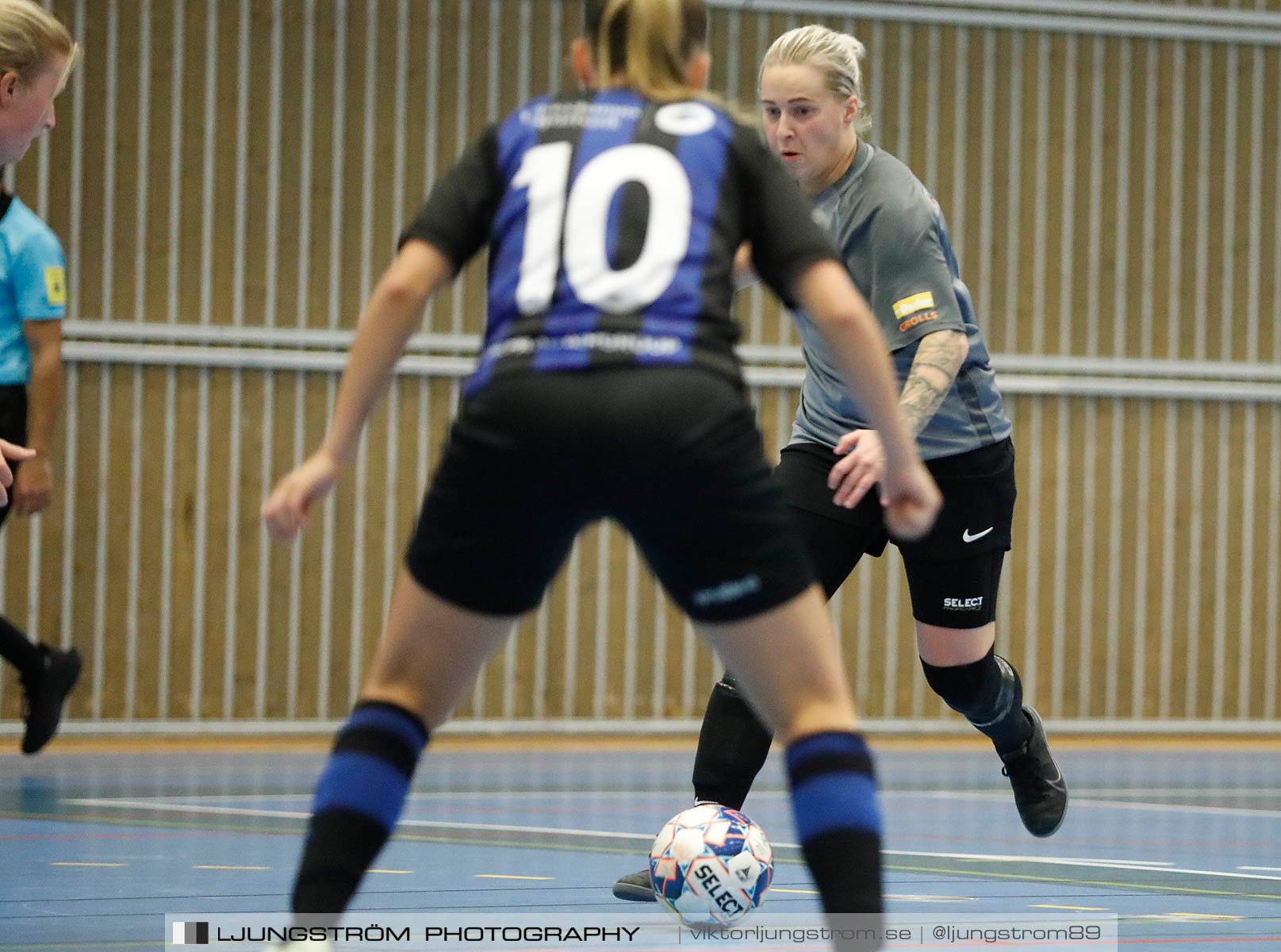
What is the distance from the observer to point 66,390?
9422 mm

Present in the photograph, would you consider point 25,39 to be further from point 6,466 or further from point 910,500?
point 910,500

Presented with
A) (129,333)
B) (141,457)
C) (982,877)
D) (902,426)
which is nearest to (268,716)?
(141,457)

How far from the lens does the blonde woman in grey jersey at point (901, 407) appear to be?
12.9 feet

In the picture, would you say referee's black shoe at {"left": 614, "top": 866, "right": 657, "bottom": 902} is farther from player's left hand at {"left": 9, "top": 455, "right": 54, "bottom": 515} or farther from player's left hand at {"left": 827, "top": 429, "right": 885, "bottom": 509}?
player's left hand at {"left": 9, "top": 455, "right": 54, "bottom": 515}

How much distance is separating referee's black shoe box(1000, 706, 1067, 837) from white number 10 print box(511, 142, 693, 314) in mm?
2507

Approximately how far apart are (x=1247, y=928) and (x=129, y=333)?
725 centimetres

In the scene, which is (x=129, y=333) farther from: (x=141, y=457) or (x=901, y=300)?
(x=901, y=300)

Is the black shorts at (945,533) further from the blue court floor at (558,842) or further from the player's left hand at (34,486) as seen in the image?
the player's left hand at (34,486)

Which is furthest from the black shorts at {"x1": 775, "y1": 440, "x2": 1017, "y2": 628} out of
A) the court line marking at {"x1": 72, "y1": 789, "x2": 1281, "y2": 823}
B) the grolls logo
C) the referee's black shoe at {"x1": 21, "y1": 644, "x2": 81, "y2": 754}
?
the referee's black shoe at {"x1": 21, "y1": 644, "x2": 81, "y2": 754}

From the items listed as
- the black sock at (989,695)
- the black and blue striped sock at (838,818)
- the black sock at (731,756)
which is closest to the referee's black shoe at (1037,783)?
the black sock at (989,695)

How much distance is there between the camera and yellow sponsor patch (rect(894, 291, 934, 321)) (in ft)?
13.0

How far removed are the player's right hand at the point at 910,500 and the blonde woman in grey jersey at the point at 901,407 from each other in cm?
136

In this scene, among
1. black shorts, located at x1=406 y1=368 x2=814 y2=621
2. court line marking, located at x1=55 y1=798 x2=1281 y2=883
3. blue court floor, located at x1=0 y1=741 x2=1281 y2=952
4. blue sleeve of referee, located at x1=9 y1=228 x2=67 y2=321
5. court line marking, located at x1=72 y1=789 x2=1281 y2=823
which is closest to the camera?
black shorts, located at x1=406 y1=368 x2=814 y2=621

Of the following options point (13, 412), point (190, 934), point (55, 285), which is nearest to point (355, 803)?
point (190, 934)
